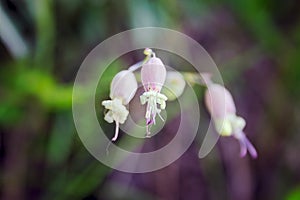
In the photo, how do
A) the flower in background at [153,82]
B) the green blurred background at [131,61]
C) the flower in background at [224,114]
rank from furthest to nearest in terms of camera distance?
the green blurred background at [131,61]
the flower in background at [224,114]
the flower in background at [153,82]

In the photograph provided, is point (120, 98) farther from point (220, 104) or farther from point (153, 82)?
point (220, 104)

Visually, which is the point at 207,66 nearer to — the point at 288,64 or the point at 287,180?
the point at 288,64

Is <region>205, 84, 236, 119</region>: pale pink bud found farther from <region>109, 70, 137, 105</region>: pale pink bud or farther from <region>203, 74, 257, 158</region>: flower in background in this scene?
<region>109, 70, 137, 105</region>: pale pink bud

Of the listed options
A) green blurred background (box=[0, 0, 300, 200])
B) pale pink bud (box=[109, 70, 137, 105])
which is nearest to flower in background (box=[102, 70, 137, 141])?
pale pink bud (box=[109, 70, 137, 105])

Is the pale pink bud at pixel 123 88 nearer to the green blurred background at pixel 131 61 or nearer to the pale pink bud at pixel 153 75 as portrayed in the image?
the pale pink bud at pixel 153 75

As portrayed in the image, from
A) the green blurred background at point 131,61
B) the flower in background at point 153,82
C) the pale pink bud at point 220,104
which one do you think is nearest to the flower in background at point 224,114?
the pale pink bud at point 220,104

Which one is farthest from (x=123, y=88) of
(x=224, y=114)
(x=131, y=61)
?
(x=131, y=61)

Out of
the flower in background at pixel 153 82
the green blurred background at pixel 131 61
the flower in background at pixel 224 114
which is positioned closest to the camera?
the flower in background at pixel 153 82

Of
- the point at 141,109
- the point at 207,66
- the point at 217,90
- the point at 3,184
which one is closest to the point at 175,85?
the point at 217,90
